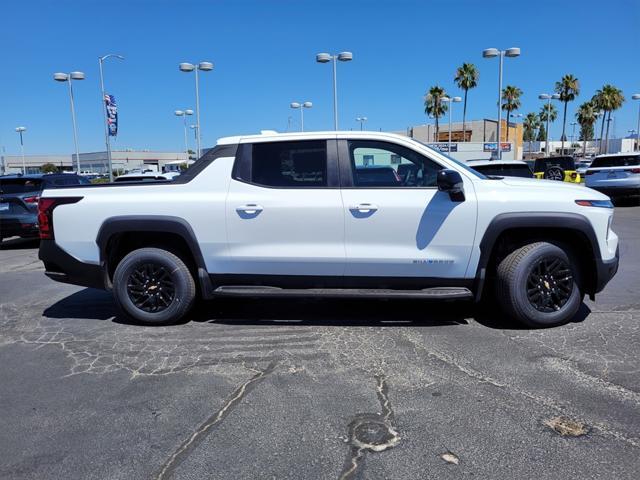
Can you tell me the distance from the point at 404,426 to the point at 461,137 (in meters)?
74.8

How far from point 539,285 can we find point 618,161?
49.2 ft

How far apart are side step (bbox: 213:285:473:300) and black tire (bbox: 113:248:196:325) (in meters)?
0.38

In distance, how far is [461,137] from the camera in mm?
73812

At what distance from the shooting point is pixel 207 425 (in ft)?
11.0

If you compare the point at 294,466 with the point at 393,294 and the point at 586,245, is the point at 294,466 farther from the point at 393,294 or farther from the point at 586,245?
the point at 586,245

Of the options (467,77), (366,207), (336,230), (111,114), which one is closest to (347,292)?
(336,230)

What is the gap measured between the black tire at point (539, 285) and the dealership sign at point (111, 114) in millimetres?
23919

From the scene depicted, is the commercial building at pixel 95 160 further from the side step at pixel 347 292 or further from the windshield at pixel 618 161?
the side step at pixel 347 292

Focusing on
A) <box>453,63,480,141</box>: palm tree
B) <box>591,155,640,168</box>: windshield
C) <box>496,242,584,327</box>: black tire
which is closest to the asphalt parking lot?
<box>496,242,584,327</box>: black tire

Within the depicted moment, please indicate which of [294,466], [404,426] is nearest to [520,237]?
[404,426]

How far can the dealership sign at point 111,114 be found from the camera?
81.9 feet

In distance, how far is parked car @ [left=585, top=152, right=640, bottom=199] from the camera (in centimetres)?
1653

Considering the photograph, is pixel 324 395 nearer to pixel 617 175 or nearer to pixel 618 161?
pixel 617 175

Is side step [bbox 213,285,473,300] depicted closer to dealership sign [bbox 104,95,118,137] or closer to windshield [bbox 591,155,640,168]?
windshield [bbox 591,155,640,168]
